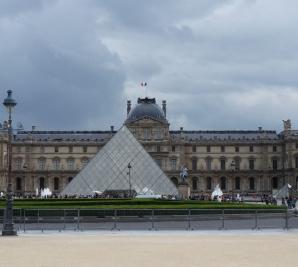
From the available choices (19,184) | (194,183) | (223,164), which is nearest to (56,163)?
(19,184)

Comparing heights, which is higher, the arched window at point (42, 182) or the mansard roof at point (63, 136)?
the mansard roof at point (63, 136)

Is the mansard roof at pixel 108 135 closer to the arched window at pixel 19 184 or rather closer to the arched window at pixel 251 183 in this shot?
the arched window at pixel 19 184

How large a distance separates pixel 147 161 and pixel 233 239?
1701 inches

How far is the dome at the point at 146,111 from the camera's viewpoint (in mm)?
97125

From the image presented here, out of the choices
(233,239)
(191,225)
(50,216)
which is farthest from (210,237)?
(50,216)

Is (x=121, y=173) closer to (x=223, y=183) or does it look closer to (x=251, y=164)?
(x=223, y=183)

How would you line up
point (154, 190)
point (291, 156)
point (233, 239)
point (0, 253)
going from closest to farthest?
point (0, 253), point (233, 239), point (154, 190), point (291, 156)

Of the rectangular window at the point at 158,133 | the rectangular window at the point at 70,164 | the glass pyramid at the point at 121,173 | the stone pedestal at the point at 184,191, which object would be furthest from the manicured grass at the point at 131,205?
the rectangular window at the point at 70,164

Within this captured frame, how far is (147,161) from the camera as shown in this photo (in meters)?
62.5

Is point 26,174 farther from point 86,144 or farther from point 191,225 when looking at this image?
point 191,225

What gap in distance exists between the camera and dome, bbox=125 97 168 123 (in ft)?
319

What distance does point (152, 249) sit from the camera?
16.2 meters

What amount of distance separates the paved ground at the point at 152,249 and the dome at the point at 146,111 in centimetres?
7523

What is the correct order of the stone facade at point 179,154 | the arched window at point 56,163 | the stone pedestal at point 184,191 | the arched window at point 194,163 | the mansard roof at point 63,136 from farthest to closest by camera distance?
1. the mansard roof at point 63,136
2. the arched window at point 56,163
3. the arched window at point 194,163
4. the stone facade at point 179,154
5. the stone pedestal at point 184,191
